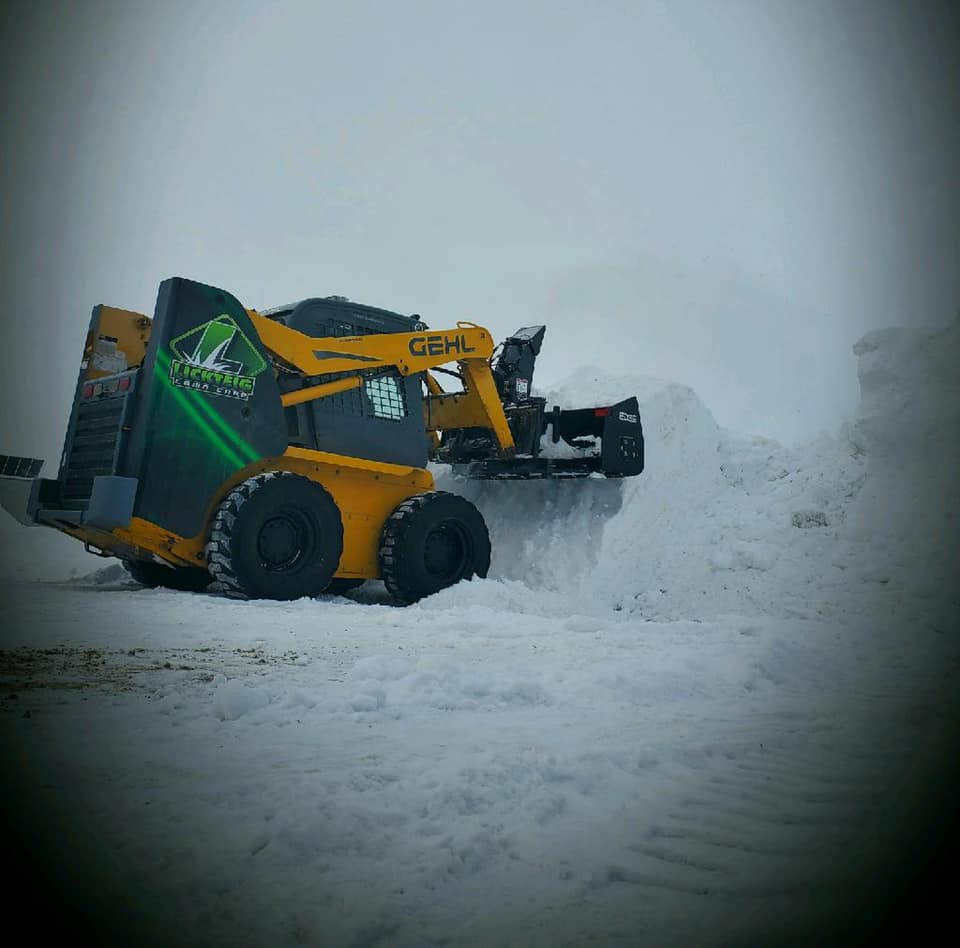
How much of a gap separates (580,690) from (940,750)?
1.53 m

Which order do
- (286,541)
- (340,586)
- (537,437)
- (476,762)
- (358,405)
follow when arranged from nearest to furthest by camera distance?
1. (476,762)
2. (286,541)
3. (358,405)
4. (340,586)
5. (537,437)

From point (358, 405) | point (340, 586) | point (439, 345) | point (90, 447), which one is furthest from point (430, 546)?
→ point (90, 447)

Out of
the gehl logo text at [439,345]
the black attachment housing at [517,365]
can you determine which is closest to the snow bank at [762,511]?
the black attachment housing at [517,365]

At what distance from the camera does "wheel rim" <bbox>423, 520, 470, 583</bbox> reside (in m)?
8.85

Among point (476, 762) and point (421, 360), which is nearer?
point (476, 762)

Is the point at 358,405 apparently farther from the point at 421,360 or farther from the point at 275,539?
the point at 275,539

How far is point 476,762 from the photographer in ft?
9.02

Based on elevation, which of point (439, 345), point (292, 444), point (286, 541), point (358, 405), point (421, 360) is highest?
point (439, 345)

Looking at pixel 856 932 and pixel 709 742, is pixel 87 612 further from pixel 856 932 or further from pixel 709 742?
pixel 856 932

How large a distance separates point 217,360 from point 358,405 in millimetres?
1727

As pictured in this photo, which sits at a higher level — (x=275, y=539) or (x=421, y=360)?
(x=421, y=360)

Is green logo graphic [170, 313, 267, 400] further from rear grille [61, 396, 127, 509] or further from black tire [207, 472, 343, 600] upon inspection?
black tire [207, 472, 343, 600]

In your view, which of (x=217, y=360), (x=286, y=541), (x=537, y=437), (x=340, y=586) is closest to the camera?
(x=217, y=360)

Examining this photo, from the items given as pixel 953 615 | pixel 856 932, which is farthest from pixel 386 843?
pixel 953 615
